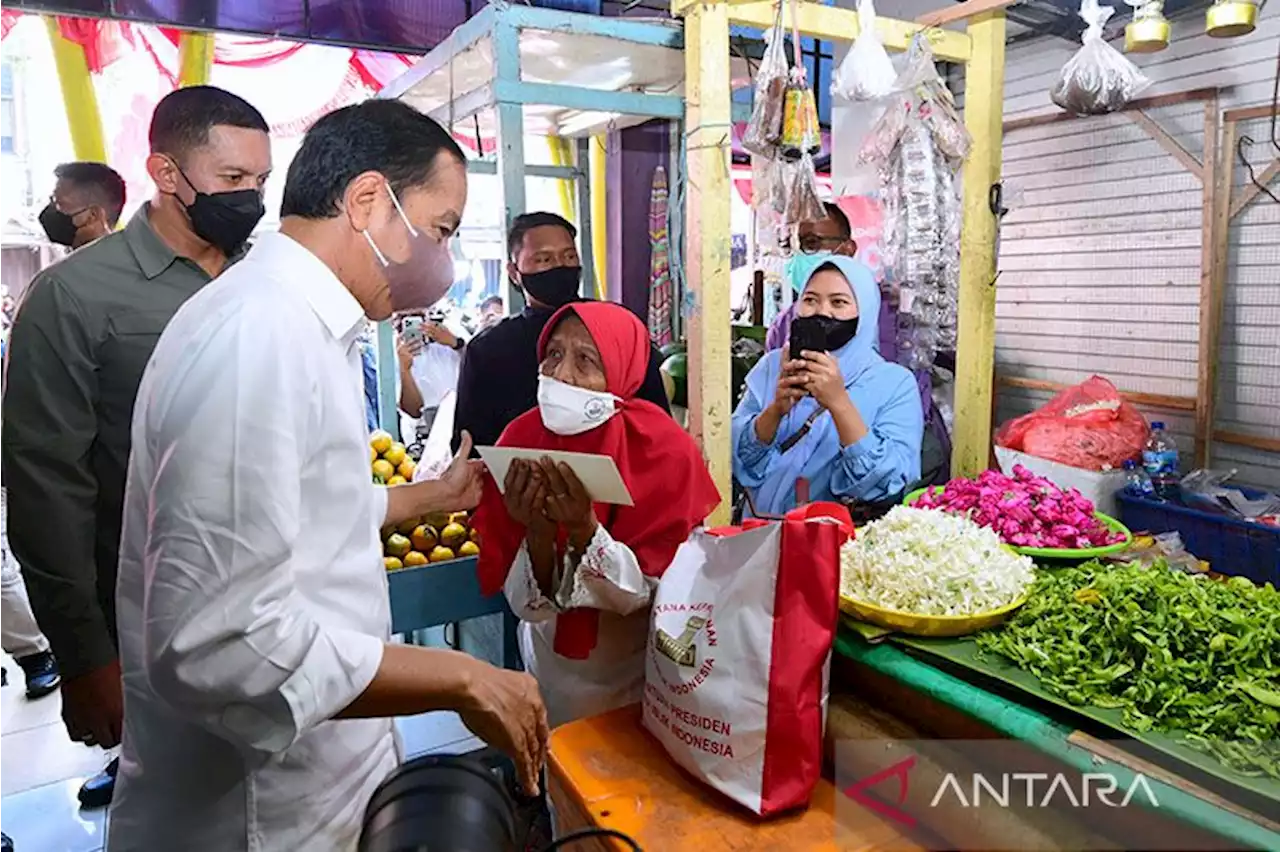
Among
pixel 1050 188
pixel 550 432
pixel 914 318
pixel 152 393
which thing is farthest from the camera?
pixel 1050 188

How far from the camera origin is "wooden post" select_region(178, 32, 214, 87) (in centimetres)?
493

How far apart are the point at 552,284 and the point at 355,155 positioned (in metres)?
1.66

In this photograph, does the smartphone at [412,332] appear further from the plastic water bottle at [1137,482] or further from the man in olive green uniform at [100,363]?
the plastic water bottle at [1137,482]

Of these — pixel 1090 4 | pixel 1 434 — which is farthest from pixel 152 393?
pixel 1090 4

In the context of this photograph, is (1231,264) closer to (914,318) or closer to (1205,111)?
(1205,111)

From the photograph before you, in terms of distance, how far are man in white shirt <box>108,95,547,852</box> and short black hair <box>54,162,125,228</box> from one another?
2628mm

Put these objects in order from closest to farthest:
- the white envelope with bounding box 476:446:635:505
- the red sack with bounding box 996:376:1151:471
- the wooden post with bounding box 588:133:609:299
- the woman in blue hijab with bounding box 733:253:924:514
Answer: the white envelope with bounding box 476:446:635:505 → the woman in blue hijab with bounding box 733:253:924:514 → the red sack with bounding box 996:376:1151:471 → the wooden post with bounding box 588:133:609:299

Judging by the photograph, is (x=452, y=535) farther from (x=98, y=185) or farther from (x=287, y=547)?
(x=98, y=185)

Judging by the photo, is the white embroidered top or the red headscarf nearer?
the white embroidered top

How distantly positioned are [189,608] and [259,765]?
36cm

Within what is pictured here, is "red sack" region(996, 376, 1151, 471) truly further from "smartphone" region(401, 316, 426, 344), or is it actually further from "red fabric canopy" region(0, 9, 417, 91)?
"red fabric canopy" region(0, 9, 417, 91)

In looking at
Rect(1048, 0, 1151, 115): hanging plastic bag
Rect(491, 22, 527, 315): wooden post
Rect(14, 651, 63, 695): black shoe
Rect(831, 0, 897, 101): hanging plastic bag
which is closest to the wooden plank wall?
Rect(1048, 0, 1151, 115): hanging plastic bag

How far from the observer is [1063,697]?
4.23 feet

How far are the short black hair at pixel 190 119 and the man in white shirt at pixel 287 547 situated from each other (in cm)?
111
